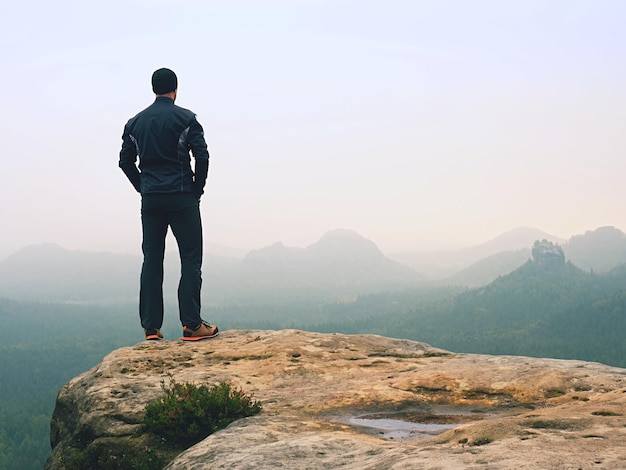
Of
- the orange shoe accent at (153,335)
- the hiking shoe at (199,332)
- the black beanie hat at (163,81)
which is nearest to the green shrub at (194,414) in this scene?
the hiking shoe at (199,332)

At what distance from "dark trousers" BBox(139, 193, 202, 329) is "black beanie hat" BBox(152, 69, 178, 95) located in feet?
7.10

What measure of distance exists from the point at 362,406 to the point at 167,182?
563 centimetres

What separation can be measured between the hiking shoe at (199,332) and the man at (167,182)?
49mm

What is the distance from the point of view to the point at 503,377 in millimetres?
8680

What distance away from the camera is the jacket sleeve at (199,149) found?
10.5 meters

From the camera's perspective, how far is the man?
34.3 feet

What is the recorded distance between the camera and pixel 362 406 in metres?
7.96

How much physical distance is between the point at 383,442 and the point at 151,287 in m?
6.86

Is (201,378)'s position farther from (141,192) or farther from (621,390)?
(621,390)

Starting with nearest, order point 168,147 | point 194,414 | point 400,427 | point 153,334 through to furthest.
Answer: point 400,427 < point 194,414 < point 168,147 < point 153,334

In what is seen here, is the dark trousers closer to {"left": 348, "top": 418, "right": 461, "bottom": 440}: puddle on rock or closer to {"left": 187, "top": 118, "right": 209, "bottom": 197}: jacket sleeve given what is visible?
{"left": 187, "top": 118, "right": 209, "bottom": 197}: jacket sleeve

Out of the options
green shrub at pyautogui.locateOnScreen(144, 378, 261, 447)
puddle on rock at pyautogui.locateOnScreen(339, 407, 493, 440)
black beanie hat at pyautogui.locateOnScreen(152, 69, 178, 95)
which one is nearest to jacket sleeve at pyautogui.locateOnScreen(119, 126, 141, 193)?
black beanie hat at pyautogui.locateOnScreen(152, 69, 178, 95)

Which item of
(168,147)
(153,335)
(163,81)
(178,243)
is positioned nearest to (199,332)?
(153,335)

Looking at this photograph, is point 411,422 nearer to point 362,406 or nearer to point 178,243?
point 362,406
